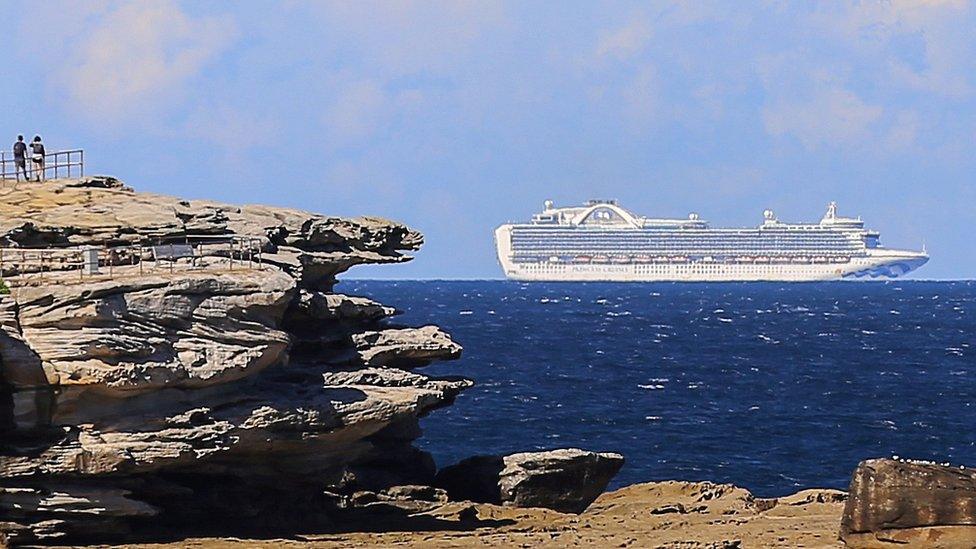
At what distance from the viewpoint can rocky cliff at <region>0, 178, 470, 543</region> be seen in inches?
902

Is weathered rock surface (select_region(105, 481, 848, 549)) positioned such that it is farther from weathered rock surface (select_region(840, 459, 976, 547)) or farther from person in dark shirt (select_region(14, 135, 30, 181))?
person in dark shirt (select_region(14, 135, 30, 181))

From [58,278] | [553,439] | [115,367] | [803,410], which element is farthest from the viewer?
[803,410]

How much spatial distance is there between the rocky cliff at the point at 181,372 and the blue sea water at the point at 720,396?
1246 centimetres

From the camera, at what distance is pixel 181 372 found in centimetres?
2336

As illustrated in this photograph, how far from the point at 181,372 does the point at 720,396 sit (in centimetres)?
3695

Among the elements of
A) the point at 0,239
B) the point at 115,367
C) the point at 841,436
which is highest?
the point at 0,239

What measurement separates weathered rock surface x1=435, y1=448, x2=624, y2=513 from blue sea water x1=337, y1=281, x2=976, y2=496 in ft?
25.0

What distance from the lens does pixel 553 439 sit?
149 ft

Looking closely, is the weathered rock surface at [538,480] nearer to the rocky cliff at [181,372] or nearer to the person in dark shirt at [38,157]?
the rocky cliff at [181,372]

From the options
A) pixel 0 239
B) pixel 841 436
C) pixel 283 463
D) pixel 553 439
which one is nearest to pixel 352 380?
pixel 283 463

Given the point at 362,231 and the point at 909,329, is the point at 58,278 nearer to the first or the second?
the point at 362,231

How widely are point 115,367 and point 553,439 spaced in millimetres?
24153

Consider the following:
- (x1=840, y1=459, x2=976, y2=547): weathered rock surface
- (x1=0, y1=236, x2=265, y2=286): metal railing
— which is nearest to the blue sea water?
(x1=840, y1=459, x2=976, y2=547): weathered rock surface

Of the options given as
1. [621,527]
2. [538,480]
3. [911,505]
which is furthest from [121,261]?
[911,505]
